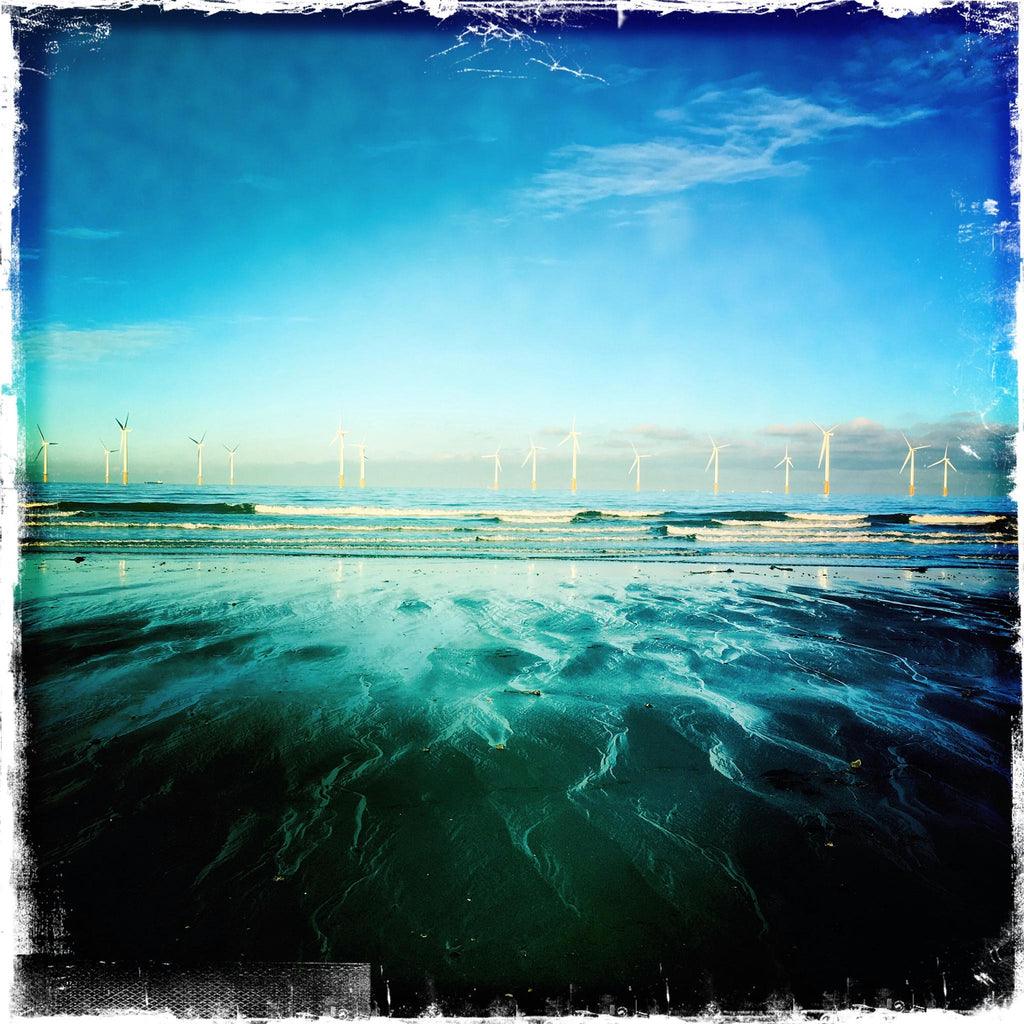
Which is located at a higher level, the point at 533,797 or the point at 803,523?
the point at 803,523

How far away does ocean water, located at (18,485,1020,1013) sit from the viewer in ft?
6.97

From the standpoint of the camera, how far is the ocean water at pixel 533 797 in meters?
2.12

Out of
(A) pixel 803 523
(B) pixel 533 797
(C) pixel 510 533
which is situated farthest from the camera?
(A) pixel 803 523

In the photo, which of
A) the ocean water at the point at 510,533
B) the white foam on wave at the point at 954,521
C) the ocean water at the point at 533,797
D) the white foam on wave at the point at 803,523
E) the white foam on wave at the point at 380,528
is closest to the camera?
the ocean water at the point at 533,797

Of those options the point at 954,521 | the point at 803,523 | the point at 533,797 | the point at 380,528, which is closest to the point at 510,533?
the point at 380,528

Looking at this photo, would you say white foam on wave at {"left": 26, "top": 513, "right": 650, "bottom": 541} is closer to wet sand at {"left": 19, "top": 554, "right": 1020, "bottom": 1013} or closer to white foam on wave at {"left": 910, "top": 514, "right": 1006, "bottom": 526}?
wet sand at {"left": 19, "top": 554, "right": 1020, "bottom": 1013}

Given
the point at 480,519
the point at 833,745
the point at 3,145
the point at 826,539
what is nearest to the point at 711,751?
the point at 833,745

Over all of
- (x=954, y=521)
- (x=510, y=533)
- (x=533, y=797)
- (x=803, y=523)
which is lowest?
(x=533, y=797)

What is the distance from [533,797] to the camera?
10.5 feet

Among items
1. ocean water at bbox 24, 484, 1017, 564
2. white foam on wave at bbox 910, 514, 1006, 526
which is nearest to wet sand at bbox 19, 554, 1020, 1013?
ocean water at bbox 24, 484, 1017, 564

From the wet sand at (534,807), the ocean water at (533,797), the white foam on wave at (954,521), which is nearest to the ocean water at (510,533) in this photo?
the white foam on wave at (954,521)

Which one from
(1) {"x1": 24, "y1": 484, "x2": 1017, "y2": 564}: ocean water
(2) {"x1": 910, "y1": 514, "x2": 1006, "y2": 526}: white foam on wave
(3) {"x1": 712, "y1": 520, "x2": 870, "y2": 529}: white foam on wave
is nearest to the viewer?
(1) {"x1": 24, "y1": 484, "x2": 1017, "y2": 564}: ocean water

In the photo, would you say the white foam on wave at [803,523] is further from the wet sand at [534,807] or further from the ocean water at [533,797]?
the wet sand at [534,807]

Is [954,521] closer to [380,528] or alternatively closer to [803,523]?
[803,523]
